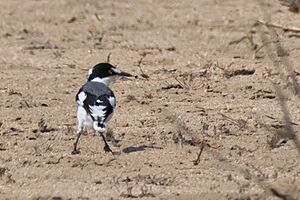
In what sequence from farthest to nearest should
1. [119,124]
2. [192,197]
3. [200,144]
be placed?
Result: [119,124]
[200,144]
[192,197]

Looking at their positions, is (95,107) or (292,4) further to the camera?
(292,4)

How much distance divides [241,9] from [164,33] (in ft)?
6.06

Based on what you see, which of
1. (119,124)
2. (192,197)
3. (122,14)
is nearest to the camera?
(192,197)

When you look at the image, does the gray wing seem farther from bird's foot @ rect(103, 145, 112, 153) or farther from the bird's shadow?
the bird's shadow

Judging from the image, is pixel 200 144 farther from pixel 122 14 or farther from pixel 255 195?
pixel 122 14

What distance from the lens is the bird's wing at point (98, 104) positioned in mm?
9758

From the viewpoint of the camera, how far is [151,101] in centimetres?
1177

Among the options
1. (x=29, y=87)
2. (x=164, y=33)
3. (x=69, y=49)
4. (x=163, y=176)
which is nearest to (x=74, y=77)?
(x=29, y=87)

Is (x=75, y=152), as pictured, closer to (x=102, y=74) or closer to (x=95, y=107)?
(x=95, y=107)

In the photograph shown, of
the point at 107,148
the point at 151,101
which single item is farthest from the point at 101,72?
the point at 107,148

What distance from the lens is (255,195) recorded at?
28.4 feet

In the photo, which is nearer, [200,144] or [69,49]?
[200,144]

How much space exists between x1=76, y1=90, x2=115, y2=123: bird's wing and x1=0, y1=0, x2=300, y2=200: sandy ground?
0.35 m

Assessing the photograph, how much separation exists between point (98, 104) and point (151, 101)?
6.47 ft
